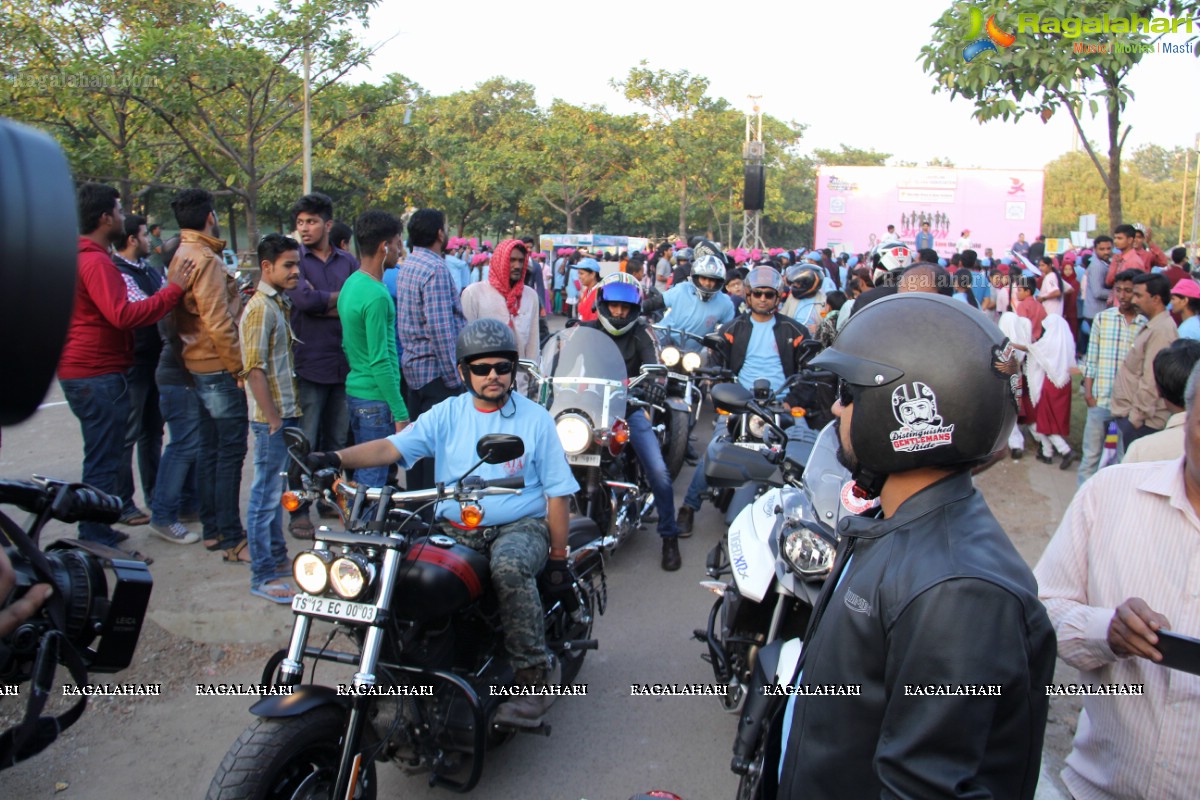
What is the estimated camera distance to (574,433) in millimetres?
5199

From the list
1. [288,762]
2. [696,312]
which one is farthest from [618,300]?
[288,762]

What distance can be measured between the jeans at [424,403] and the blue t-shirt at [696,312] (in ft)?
12.0

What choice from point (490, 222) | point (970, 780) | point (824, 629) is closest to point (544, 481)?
point (824, 629)

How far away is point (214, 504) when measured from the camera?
5.43 metres

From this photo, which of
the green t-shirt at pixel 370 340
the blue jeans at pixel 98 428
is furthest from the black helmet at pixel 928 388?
the blue jeans at pixel 98 428

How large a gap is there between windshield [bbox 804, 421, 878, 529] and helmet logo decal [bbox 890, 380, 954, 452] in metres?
1.90

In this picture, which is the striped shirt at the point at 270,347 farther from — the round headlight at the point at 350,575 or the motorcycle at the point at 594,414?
the round headlight at the point at 350,575

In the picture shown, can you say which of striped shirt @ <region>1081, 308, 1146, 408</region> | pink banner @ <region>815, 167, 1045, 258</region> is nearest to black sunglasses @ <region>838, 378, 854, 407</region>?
striped shirt @ <region>1081, 308, 1146, 408</region>

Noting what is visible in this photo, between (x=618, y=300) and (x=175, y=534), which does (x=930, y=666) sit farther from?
(x=175, y=534)

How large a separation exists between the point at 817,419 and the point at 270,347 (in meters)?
3.78

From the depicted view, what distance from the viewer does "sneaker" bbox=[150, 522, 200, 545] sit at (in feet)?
18.1

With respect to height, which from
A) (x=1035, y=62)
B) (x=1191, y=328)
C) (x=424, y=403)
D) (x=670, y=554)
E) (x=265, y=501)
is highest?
(x=1035, y=62)

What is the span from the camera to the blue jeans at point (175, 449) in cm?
540

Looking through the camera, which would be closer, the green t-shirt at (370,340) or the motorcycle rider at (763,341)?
the green t-shirt at (370,340)
